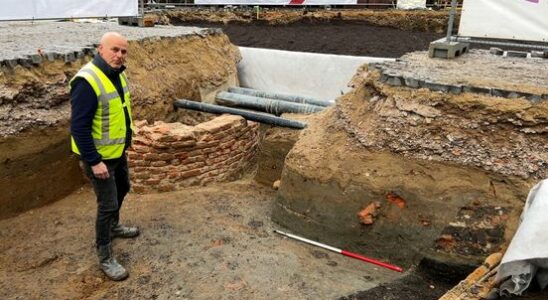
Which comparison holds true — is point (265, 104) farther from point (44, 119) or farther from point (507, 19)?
point (507, 19)

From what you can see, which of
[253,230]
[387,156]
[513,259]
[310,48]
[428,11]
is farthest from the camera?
[428,11]

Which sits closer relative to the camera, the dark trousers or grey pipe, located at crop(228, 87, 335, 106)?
the dark trousers

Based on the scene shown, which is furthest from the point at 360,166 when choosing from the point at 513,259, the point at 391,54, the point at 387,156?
the point at 391,54

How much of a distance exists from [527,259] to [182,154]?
379 centimetres

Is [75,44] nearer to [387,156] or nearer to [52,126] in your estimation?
[52,126]

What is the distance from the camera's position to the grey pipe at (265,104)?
6.59m

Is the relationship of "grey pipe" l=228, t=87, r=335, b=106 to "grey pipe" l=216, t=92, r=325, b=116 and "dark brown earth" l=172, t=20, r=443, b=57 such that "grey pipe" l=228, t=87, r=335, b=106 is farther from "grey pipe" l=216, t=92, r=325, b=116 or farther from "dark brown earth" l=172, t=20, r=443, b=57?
"dark brown earth" l=172, t=20, r=443, b=57

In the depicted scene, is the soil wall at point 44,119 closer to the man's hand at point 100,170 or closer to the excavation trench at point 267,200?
the excavation trench at point 267,200

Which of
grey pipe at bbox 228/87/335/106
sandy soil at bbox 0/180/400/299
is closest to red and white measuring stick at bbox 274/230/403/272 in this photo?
sandy soil at bbox 0/180/400/299

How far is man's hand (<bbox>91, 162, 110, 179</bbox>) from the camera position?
3277 mm

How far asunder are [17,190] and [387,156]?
12.4ft

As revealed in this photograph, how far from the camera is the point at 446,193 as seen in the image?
361 centimetres

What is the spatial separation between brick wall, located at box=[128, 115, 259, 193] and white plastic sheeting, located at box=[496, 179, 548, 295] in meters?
3.62

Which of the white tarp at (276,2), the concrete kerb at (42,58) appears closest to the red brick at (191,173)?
the concrete kerb at (42,58)
